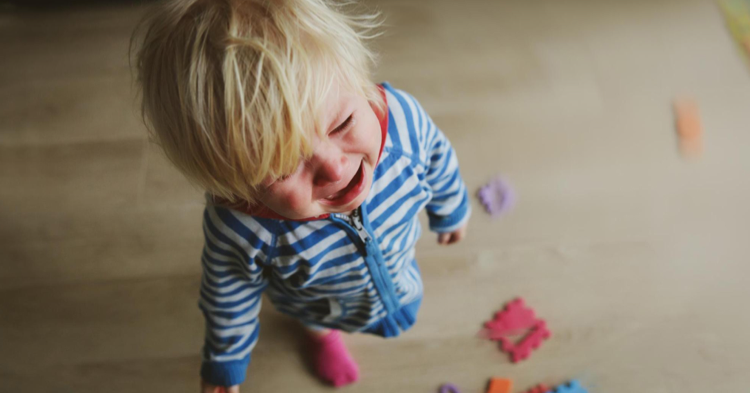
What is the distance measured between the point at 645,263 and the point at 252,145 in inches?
33.5

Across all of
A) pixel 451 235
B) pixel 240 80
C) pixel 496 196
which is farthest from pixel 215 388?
pixel 496 196

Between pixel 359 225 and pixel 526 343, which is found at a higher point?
pixel 359 225

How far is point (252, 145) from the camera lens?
0.42 metres

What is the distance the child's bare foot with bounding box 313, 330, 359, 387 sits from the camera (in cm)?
92

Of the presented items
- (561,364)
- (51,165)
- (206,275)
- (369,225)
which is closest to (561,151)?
(561,364)

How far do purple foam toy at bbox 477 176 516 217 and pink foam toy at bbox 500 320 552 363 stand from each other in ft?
0.73

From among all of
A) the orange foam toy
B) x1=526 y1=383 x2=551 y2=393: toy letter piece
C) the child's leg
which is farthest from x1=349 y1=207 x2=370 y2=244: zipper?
the orange foam toy

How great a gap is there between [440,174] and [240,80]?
357mm

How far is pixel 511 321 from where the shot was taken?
96cm

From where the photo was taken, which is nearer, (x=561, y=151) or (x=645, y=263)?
(x=645, y=263)

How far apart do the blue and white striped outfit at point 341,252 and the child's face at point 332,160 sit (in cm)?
7

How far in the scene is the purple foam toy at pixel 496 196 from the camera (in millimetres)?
1057

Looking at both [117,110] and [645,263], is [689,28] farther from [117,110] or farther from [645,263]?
[117,110]

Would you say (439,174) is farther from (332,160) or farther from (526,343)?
(526,343)
